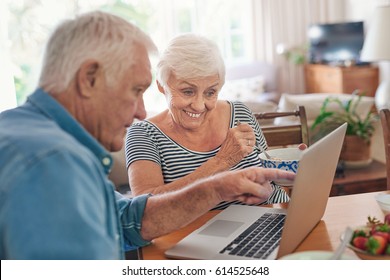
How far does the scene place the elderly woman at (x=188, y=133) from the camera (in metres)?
1.62

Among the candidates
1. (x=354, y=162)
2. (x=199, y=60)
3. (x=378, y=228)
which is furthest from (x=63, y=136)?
(x=354, y=162)

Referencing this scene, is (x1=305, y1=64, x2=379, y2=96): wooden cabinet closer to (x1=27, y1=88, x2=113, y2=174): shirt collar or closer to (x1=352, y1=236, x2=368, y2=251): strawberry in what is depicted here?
(x1=352, y1=236, x2=368, y2=251): strawberry

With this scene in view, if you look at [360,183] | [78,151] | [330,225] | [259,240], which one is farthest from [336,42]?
[78,151]

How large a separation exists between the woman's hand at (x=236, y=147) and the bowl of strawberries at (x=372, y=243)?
1.86 feet

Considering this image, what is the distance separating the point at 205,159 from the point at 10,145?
3.10ft

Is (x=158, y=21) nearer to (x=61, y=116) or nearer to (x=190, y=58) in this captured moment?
(x=190, y=58)

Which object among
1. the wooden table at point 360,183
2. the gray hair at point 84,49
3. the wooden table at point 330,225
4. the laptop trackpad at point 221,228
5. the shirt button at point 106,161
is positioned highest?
the gray hair at point 84,49

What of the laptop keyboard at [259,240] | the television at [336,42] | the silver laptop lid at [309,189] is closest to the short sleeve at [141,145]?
the laptop keyboard at [259,240]

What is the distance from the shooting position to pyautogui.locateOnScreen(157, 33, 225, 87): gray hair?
1.66 m

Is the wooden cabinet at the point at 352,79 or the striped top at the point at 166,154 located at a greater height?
the striped top at the point at 166,154

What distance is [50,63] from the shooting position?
2.97ft

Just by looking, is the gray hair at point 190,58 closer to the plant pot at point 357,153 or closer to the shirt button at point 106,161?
the shirt button at point 106,161

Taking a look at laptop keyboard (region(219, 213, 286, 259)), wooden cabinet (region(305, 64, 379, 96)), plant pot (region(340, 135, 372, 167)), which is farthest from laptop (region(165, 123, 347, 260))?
wooden cabinet (region(305, 64, 379, 96))
